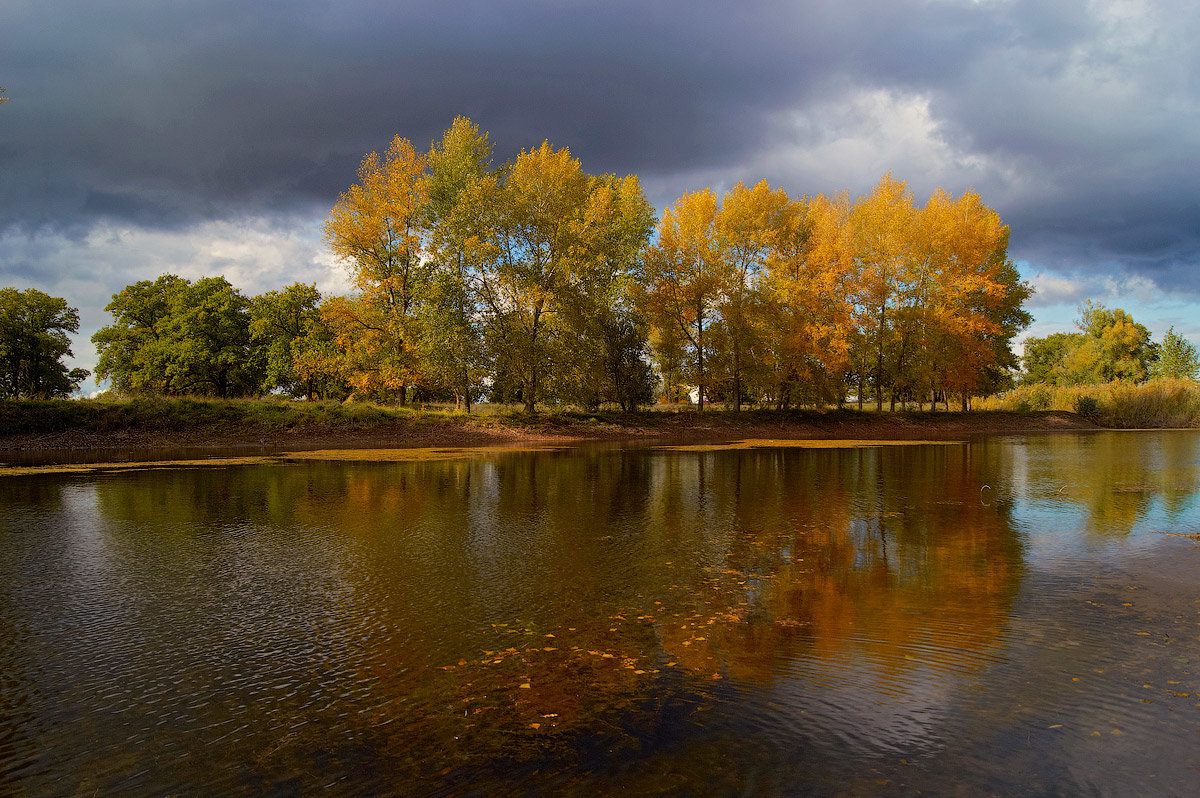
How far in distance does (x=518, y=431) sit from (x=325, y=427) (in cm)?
915

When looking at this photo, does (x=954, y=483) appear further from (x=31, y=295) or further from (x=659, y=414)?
(x=31, y=295)

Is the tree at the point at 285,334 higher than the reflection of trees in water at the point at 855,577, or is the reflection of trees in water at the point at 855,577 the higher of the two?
the tree at the point at 285,334

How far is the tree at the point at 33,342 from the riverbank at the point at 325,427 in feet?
76.5

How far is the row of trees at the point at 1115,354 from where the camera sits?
6875 cm

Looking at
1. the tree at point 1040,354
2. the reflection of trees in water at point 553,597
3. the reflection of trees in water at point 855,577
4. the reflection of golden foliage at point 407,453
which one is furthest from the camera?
the tree at point 1040,354

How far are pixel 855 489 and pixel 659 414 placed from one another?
80.9ft

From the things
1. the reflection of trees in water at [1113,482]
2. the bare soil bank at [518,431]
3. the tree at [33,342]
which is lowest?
the reflection of trees in water at [1113,482]

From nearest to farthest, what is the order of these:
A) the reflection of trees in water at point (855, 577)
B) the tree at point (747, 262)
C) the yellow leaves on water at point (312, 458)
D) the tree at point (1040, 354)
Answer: the reflection of trees in water at point (855, 577), the yellow leaves on water at point (312, 458), the tree at point (747, 262), the tree at point (1040, 354)

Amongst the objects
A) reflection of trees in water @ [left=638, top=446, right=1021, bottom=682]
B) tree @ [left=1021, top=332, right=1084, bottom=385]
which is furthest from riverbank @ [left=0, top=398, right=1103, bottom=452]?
tree @ [left=1021, top=332, right=1084, bottom=385]

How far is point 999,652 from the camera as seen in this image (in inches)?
213

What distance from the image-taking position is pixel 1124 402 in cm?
5106

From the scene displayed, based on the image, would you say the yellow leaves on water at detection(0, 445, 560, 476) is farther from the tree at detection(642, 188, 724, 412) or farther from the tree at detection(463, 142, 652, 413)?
the tree at detection(642, 188, 724, 412)

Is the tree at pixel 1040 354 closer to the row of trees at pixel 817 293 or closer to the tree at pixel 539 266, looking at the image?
the row of trees at pixel 817 293

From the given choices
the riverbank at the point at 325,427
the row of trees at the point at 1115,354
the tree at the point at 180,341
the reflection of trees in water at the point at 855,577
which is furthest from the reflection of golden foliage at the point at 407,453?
the row of trees at the point at 1115,354
